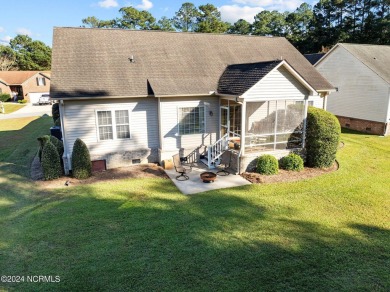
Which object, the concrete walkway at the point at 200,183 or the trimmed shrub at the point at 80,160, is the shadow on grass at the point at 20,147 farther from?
the concrete walkway at the point at 200,183

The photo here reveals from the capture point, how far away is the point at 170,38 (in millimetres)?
16422

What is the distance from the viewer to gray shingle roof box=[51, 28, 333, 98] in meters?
12.6

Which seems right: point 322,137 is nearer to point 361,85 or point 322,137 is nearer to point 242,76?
point 242,76

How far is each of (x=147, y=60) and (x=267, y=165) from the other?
8200 mm

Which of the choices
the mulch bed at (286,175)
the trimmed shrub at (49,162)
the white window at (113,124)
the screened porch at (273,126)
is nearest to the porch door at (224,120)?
the screened porch at (273,126)

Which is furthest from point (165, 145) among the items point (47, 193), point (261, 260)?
point (261, 260)

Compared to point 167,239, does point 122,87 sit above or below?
above

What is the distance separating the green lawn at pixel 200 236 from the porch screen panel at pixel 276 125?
2.50 metres

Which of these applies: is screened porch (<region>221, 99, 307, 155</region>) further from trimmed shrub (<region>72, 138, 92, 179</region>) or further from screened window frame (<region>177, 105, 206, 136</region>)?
trimmed shrub (<region>72, 138, 92, 179</region>)

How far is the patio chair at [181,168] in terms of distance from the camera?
39.3 feet

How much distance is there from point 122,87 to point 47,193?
5.51 m

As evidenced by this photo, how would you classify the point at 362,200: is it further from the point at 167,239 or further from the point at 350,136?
the point at 350,136

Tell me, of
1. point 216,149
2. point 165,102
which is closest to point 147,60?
point 165,102

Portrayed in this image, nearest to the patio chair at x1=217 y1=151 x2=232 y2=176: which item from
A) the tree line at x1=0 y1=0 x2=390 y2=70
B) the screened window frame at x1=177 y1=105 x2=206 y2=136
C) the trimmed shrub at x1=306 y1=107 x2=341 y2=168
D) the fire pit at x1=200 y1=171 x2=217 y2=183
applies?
the fire pit at x1=200 y1=171 x2=217 y2=183
